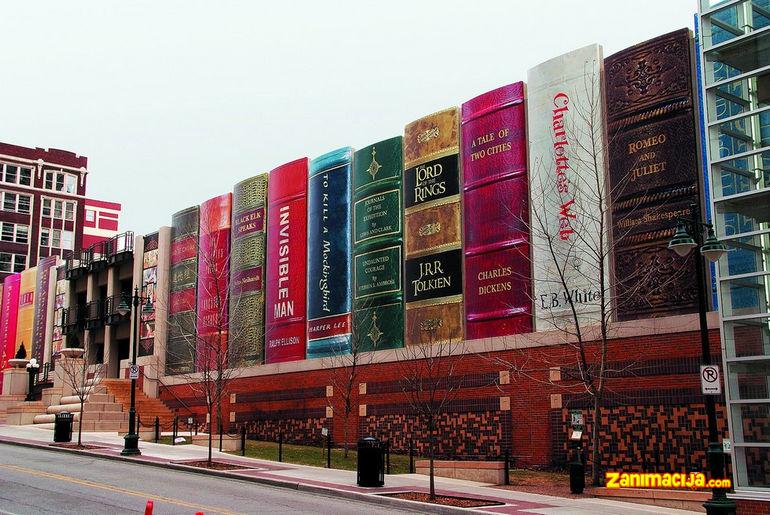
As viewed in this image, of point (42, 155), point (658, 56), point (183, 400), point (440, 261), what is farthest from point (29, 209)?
point (658, 56)

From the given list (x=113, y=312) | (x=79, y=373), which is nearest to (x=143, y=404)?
(x=79, y=373)

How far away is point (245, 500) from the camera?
18.4 meters

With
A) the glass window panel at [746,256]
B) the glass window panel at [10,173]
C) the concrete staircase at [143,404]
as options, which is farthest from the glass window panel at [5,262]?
the glass window panel at [746,256]

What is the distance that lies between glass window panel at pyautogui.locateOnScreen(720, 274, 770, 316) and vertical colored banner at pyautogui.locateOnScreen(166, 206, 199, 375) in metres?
31.9

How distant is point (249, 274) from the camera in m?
41.8

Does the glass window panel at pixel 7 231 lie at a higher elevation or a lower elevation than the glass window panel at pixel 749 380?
higher

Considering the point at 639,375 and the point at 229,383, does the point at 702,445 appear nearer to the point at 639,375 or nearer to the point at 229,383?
the point at 639,375

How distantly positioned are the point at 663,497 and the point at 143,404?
32.5m

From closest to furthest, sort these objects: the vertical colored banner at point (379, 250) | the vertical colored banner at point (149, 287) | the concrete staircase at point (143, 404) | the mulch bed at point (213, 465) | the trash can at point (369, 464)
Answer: the trash can at point (369, 464) → the mulch bed at point (213, 465) → the vertical colored banner at point (379, 250) → the concrete staircase at point (143, 404) → the vertical colored banner at point (149, 287)

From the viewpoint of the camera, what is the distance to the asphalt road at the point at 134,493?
16.6 metres

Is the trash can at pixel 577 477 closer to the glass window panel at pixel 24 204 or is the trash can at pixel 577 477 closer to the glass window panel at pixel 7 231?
the glass window panel at pixel 7 231

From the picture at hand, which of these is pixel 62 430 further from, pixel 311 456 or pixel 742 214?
pixel 742 214

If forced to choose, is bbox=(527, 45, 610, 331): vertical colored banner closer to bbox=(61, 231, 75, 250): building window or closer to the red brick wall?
the red brick wall

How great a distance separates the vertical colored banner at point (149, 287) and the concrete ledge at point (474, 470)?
2687cm
